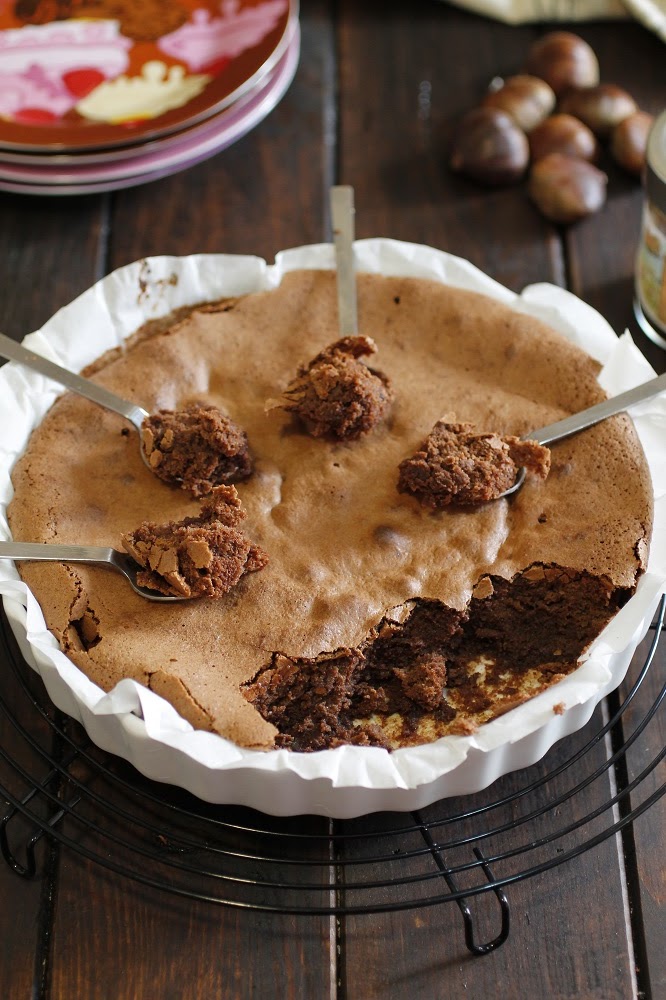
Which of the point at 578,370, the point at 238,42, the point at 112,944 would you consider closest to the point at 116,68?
the point at 238,42

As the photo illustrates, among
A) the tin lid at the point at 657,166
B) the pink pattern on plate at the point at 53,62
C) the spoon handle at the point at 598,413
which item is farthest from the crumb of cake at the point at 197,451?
the pink pattern on plate at the point at 53,62

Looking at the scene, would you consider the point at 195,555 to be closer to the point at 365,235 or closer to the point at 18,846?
the point at 18,846

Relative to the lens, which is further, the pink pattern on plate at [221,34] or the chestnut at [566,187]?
the pink pattern on plate at [221,34]

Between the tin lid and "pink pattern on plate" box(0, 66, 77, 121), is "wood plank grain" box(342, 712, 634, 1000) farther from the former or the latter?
"pink pattern on plate" box(0, 66, 77, 121)

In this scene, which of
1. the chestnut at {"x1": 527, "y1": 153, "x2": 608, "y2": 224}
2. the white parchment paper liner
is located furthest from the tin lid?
the chestnut at {"x1": 527, "y1": 153, "x2": 608, "y2": 224}

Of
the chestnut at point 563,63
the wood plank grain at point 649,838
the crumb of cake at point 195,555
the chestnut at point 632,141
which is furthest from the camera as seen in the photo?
the chestnut at point 563,63

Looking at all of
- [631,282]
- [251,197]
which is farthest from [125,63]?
[631,282]

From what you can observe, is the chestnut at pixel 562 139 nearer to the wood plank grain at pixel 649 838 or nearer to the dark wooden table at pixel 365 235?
the dark wooden table at pixel 365 235

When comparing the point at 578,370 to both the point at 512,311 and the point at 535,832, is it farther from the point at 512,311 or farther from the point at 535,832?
the point at 535,832
